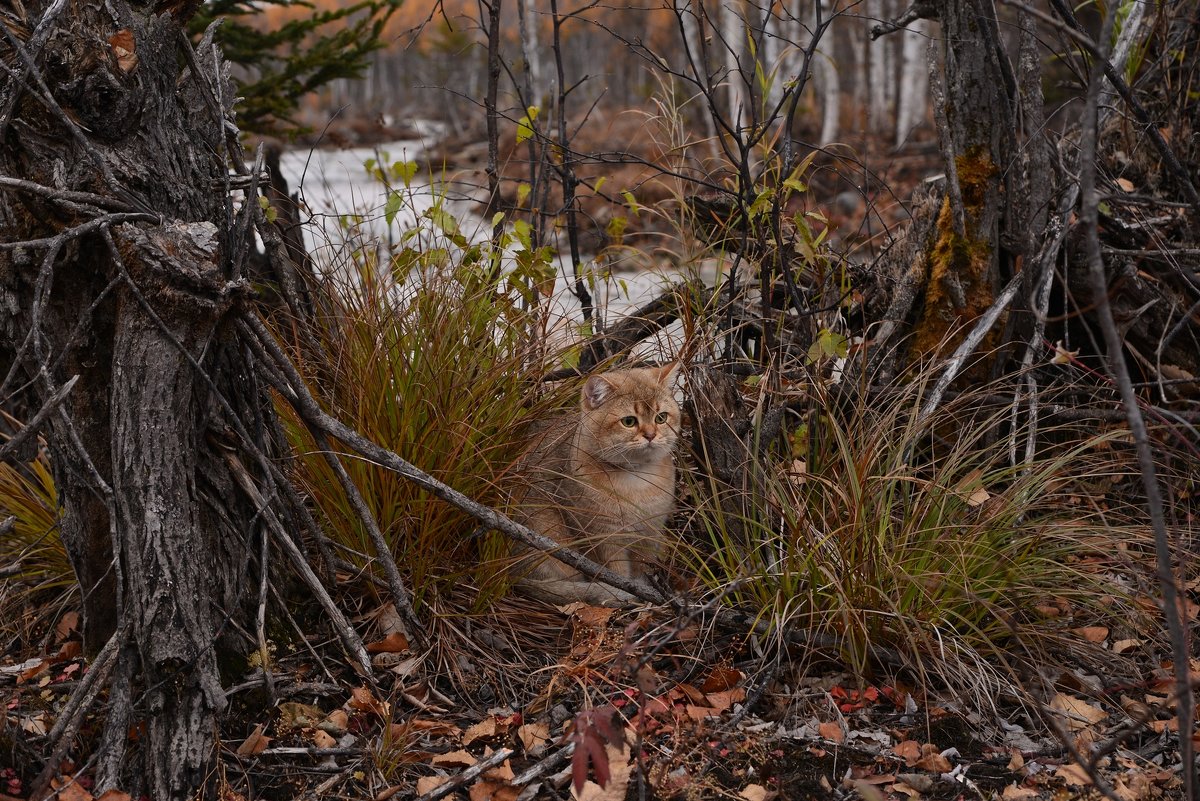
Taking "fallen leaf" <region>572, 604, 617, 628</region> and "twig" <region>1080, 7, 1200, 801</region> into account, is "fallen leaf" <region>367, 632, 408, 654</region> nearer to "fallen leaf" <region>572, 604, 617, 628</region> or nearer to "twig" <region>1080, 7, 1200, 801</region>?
"fallen leaf" <region>572, 604, 617, 628</region>

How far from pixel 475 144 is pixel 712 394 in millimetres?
16866

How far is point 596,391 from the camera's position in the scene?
4.09 meters

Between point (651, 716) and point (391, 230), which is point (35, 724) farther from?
point (391, 230)

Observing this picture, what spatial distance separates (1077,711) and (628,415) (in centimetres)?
188

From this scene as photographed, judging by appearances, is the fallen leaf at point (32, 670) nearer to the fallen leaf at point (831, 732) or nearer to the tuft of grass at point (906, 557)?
the tuft of grass at point (906, 557)

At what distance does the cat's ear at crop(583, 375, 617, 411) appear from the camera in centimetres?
405

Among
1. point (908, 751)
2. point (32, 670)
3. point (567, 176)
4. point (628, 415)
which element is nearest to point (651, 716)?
point (908, 751)

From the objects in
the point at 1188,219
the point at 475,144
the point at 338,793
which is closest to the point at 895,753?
the point at 338,793

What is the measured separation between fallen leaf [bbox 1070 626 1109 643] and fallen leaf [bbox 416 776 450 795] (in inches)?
90.6

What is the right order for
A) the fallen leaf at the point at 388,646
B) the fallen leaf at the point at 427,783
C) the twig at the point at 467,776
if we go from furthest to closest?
the fallen leaf at the point at 388,646 → the fallen leaf at the point at 427,783 → the twig at the point at 467,776

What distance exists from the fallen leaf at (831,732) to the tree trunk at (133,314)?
5.94ft

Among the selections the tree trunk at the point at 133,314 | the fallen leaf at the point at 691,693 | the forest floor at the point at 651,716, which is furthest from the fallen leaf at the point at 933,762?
the tree trunk at the point at 133,314

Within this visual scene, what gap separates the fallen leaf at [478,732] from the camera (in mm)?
3170

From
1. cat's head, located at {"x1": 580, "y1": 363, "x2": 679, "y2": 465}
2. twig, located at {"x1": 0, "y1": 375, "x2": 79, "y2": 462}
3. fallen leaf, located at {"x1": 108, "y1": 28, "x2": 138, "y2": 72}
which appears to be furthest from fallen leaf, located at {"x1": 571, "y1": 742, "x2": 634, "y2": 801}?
fallen leaf, located at {"x1": 108, "y1": 28, "x2": 138, "y2": 72}
